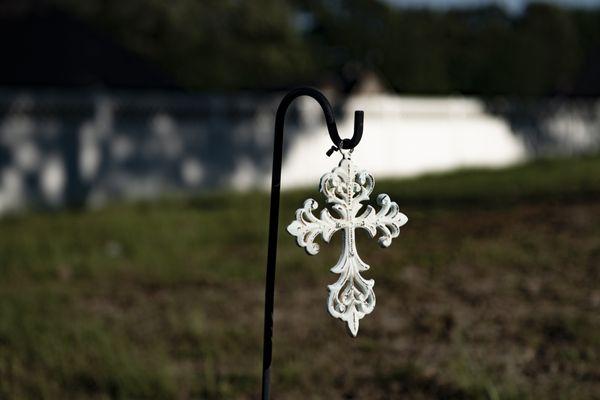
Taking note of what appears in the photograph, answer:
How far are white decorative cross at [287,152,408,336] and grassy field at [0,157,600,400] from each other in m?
1.92

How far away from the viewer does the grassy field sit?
14.4 feet

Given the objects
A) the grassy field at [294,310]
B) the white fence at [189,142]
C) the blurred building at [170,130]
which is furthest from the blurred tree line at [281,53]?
the grassy field at [294,310]

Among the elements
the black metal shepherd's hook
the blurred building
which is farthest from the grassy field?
the black metal shepherd's hook

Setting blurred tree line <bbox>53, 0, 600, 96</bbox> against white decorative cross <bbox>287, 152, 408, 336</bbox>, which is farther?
blurred tree line <bbox>53, 0, 600, 96</bbox>

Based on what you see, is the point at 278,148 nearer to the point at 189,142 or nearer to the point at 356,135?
the point at 356,135

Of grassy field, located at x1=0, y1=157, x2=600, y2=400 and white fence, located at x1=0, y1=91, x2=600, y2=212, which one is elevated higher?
white fence, located at x1=0, y1=91, x2=600, y2=212

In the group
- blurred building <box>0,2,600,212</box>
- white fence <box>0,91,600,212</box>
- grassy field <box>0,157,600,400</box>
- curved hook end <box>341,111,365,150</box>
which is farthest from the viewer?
blurred building <box>0,2,600,212</box>

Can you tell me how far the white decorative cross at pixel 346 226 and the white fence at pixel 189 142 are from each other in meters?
8.61

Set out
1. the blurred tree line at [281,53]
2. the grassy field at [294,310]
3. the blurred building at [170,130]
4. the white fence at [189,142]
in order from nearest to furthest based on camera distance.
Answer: the grassy field at [294,310]
the white fence at [189,142]
the blurred building at [170,130]
the blurred tree line at [281,53]

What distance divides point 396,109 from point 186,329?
33.4 feet

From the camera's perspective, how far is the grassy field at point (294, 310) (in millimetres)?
4395

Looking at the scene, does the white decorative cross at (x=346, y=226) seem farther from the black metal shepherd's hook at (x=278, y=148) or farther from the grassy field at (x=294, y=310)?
the grassy field at (x=294, y=310)

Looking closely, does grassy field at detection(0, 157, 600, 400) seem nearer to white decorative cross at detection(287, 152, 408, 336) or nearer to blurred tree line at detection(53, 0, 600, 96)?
white decorative cross at detection(287, 152, 408, 336)

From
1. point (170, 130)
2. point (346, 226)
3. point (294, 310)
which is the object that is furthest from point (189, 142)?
point (346, 226)
